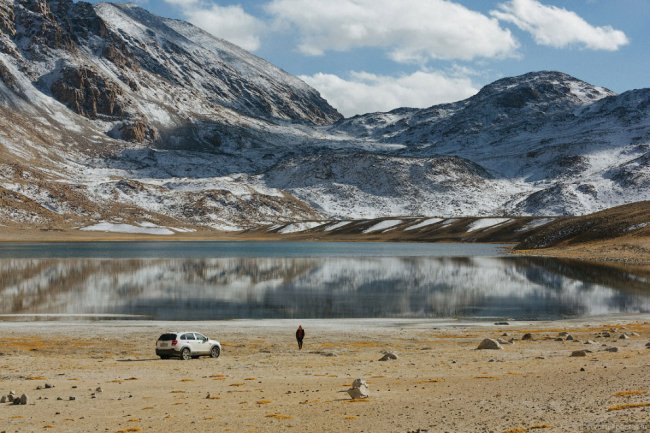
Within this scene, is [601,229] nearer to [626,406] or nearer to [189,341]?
[189,341]

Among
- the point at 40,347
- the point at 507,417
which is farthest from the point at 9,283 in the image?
the point at 507,417

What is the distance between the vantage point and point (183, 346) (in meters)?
37.0

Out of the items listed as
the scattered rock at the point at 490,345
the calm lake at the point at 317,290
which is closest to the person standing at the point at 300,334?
the scattered rock at the point at 490,345

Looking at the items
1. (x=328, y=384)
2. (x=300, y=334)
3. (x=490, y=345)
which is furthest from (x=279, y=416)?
(x=490, y=345)

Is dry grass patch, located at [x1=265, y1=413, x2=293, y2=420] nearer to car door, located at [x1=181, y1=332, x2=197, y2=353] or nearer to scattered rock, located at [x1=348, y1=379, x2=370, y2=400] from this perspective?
scattered rock, located at [x1=348, y1=379, x2=370, y2=400]

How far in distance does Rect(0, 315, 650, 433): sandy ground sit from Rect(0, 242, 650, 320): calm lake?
54.9 feet

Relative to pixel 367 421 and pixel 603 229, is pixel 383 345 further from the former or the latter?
pixel 603 229

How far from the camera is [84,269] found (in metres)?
109

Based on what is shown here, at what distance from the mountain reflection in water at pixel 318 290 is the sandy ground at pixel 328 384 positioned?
653 inches

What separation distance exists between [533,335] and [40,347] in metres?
29.2

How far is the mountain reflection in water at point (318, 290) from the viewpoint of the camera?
6450cm

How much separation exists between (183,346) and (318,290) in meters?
Answer: 45.6

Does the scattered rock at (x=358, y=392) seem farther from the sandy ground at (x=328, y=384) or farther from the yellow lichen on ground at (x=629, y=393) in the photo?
the yellow lichen on ground at (x=629, y=393)

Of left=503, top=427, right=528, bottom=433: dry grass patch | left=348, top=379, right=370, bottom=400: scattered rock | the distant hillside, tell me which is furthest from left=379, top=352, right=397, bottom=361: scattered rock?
the distant hillside
